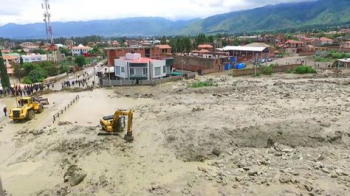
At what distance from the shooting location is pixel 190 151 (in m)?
17.9

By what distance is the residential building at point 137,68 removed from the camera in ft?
143

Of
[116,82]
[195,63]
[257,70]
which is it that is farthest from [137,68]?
[257,70]

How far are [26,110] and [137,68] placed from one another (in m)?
20.4

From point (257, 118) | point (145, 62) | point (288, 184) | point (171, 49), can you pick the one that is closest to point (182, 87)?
point (145, 62)

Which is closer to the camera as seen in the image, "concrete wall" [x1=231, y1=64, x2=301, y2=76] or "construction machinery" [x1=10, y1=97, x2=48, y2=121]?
"construction machinery" [x1=10, y1=97, x2=48, y2=121]

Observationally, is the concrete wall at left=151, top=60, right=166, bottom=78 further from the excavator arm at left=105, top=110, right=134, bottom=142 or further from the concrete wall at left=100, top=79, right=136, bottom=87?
the excavator arm at left=105, top=110, right=134, bottom=142

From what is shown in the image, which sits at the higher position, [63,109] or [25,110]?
[25,110]

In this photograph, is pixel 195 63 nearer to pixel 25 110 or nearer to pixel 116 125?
pixel 25 110

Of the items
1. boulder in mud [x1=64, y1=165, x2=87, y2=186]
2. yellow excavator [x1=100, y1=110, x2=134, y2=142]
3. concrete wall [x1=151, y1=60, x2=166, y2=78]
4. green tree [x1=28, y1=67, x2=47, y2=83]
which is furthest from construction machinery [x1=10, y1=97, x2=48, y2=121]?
green tree [x1=28, y1=67, x2=47, y2=83]

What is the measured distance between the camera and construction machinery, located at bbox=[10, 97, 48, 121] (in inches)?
990

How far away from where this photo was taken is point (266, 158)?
656 inches

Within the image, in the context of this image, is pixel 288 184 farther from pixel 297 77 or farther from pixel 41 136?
pixel 297 77

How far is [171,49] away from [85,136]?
70.6 meters

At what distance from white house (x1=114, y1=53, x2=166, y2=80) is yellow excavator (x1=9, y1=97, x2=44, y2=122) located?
16917 mm
